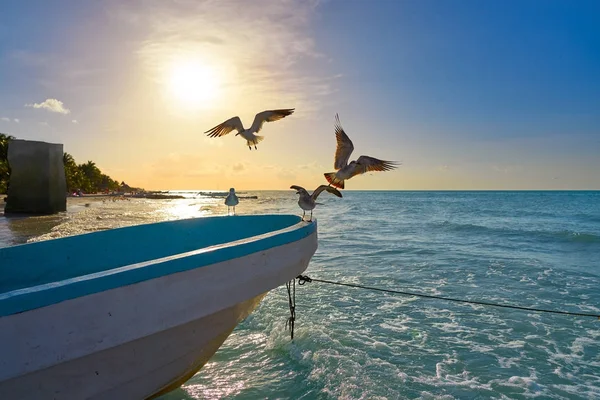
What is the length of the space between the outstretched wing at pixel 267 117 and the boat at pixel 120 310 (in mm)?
2855

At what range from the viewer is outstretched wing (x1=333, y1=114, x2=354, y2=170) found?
17.3ft

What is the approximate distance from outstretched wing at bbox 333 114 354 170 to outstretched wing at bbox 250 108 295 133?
913 mm

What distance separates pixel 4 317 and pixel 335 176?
3.60m

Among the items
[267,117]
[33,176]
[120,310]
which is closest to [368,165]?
[267,117]

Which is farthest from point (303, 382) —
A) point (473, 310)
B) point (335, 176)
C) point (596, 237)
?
point (596, 237)

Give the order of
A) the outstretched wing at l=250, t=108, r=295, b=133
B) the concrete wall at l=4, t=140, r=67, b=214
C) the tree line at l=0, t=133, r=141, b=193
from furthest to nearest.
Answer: the tree line at l=0, t=133, r=141, b=193 < the concrete wall at l=4, t=140, r=67, b=214 < the outstretched wing at l=250, t=108, r=295, b=133

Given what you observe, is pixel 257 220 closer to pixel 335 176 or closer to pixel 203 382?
pixel 335 176

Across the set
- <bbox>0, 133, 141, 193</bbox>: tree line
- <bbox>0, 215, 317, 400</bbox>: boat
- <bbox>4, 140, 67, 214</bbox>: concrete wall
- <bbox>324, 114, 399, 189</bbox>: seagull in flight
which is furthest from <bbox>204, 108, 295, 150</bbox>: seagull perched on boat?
<bbox>0, 133, 141, 193</bbox>: tree line

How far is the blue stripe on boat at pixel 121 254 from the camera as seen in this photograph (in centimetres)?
184

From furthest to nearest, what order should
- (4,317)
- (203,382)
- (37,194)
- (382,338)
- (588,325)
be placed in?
(37,194) → (588,325) → (382,338) → (203,382) → (4,317)

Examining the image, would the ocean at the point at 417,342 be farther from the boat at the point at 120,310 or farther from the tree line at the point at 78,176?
the tree line at the point at 78,176

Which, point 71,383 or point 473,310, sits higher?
point 71,383

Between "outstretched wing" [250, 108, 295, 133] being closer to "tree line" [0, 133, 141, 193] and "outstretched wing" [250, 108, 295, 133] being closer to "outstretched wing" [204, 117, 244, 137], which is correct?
"outstretched wing" [204, 117, 244, 137]

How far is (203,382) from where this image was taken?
4.49m
